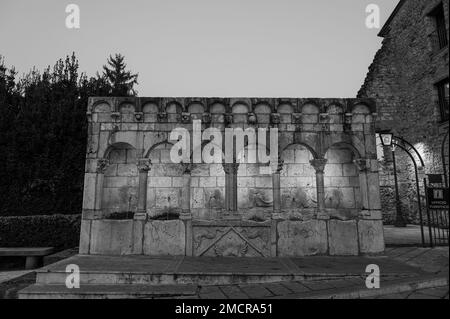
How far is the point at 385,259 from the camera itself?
637 centimetres

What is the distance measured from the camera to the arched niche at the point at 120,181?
24.9 feet

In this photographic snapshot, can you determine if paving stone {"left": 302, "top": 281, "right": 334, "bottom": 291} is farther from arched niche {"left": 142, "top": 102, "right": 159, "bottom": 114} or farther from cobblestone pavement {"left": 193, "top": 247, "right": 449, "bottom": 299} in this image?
arched niche {"left": 142, "top": 102, "right": 159, "bottom": 114}

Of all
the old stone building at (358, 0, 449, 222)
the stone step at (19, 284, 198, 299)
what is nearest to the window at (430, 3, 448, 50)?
the old stone building at (358, 0, 449, 222)

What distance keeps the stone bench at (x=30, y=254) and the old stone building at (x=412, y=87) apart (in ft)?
47.7

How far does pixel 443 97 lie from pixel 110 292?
14.4 metres

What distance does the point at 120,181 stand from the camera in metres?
7.64

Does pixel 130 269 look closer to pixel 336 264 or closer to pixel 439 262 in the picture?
pixel 336 264

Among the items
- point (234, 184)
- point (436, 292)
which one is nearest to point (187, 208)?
point (234, 184)

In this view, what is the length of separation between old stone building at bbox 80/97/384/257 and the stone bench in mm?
2085

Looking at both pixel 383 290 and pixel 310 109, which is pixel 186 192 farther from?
pixel 383 290

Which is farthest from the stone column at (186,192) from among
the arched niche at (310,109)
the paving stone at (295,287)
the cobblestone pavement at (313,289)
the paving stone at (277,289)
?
the arched niche at (310,109)

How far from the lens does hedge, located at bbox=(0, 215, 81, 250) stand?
8938mm

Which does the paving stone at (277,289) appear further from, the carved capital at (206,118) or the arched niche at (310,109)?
the arched niche at (310,109)

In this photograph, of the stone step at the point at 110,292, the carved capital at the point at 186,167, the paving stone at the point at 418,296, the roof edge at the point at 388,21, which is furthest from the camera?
the roof edge at the point at 388,21
